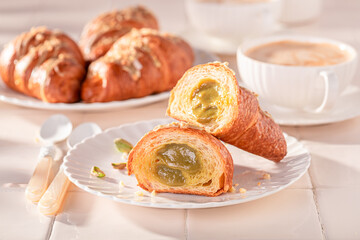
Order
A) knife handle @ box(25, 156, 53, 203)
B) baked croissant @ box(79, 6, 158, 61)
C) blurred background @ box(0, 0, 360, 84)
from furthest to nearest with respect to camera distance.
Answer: blurred background @ box(0, 0, 360, 84) → baked croissant @ box(79, 6, 158, 61) → knife handle @ box(25, 156, 53, 203)

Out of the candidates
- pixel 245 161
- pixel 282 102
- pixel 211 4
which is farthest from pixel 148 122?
pixel 211 4

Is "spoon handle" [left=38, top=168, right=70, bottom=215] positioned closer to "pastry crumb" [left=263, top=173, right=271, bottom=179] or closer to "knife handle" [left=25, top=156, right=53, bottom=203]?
"knife handle" [left=25, top=156, right=53, bottom=203]

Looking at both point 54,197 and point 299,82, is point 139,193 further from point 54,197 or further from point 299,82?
point 299,82

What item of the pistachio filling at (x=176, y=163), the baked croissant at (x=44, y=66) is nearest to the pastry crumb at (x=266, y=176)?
the pistachio filling at (x=176, y=163)

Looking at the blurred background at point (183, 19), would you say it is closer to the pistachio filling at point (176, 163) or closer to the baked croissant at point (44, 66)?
the baked croissant at point (44, 66)

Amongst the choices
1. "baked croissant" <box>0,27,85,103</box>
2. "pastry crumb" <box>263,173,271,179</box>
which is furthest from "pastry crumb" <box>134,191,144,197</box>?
"baked croissant" <box>0,27,85,103</box>

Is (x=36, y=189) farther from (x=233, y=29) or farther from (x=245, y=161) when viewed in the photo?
(x=233, y=29)
